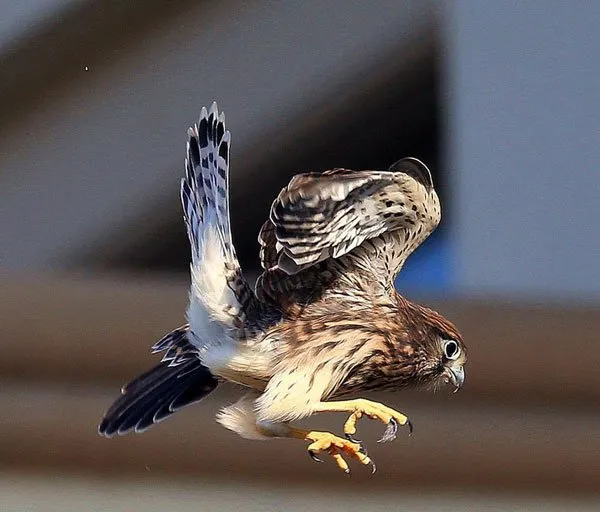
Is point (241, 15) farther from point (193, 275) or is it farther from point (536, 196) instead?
point (193, 275)

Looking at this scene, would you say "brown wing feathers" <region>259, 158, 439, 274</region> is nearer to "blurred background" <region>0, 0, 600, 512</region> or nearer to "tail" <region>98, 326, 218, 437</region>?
"tail" <region>98, 326, 218, 437</region>

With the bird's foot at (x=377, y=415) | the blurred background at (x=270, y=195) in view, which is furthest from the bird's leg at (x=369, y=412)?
the blurred background at (x=270, y=195)

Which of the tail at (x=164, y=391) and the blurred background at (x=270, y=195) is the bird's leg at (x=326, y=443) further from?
the blurred background at (x=270, y=195)

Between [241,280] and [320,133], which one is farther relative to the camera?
[320,133]

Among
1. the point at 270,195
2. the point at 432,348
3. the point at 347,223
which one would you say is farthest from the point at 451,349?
the point at 270,195

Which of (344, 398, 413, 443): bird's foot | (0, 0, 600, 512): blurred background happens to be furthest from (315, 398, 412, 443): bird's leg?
(0, 0, 600, 512): blurred background

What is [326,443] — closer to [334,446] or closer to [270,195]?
[334,446]

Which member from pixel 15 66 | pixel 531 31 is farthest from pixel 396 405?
pixel 15 66
